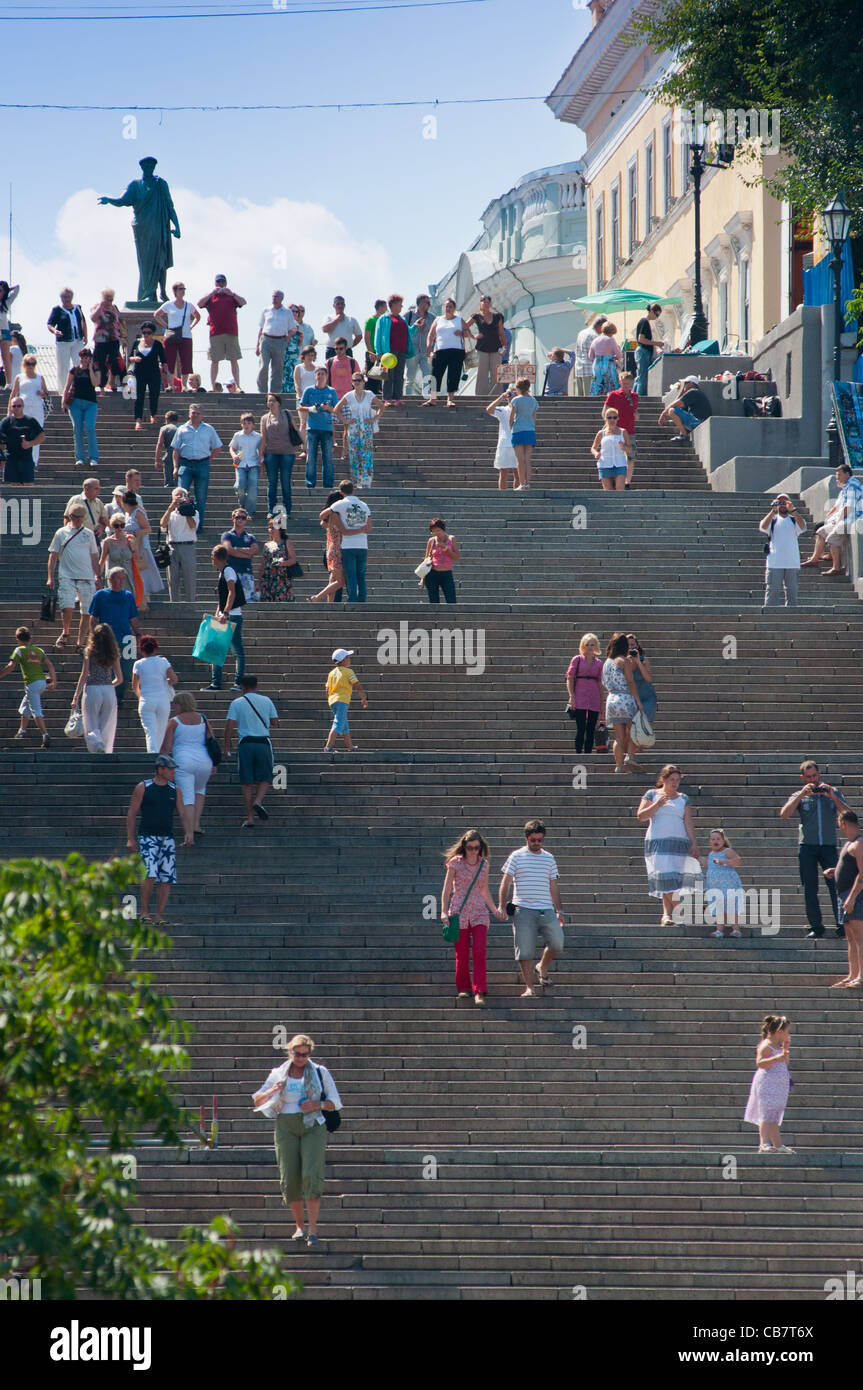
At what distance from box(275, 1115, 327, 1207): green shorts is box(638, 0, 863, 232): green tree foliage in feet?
66.9

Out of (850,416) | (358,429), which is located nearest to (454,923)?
(358,429)

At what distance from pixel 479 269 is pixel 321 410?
51534 mm

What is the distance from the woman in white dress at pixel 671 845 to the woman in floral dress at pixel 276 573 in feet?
22.8

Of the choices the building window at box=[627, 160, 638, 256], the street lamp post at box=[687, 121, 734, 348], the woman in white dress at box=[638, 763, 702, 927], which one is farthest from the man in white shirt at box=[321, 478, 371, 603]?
the building window at box=[627, 160, 638, 256]

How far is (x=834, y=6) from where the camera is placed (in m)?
29.0

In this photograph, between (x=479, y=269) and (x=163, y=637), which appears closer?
(x=163, y=637)

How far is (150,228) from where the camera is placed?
108 ft

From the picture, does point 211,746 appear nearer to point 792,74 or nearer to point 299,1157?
point 299,1157

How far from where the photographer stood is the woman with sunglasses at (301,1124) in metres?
12.8

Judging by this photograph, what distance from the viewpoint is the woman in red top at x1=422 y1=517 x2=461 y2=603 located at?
22.6 m

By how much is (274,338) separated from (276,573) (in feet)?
33.5

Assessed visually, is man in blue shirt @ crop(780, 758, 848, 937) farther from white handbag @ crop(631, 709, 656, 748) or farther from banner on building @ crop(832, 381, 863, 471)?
banner on building @ crop(832, 381, 863, 471)
